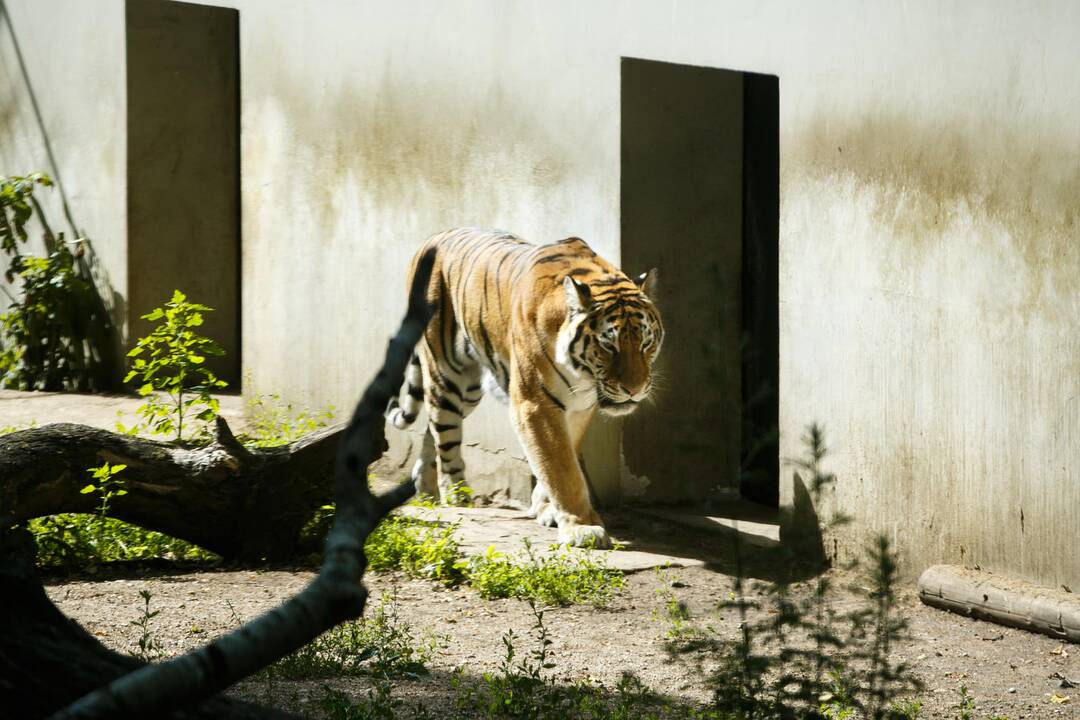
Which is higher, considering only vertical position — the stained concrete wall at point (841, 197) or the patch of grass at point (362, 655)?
the stained concrete wall at point (841, 197)

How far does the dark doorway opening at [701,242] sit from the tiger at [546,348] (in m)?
0.58

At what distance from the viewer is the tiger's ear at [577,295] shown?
634 centimetres

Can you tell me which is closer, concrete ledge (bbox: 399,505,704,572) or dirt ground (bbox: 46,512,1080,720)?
dirt ground (bbox: 46,512,1080,720)

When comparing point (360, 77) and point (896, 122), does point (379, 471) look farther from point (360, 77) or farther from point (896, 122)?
point (896, 122)

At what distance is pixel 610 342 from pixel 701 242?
1.39m

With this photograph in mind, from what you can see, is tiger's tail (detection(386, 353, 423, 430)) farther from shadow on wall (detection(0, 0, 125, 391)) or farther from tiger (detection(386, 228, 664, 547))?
shadow on wall (detection(0, 0, 125, 391))

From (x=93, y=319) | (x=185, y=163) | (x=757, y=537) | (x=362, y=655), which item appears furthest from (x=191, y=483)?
(x=185, y=163)

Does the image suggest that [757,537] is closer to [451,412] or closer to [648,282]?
[648,282]

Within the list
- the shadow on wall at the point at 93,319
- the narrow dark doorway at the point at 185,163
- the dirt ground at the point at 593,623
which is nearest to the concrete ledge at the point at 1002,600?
the dirt ground at the point at 593,623

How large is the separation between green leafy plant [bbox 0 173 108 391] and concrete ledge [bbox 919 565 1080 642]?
23.0 feet

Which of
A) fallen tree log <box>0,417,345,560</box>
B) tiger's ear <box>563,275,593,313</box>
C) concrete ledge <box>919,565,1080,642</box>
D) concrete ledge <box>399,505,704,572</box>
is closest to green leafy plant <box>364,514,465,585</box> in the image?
concrete ledge <box>399,505,704,572</box>

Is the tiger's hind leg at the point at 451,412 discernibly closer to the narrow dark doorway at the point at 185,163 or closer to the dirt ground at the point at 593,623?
the dirt ground at the point at 593,623

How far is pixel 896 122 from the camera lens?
5.85 m

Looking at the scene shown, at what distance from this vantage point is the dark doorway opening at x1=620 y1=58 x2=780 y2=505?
723 centimetres
